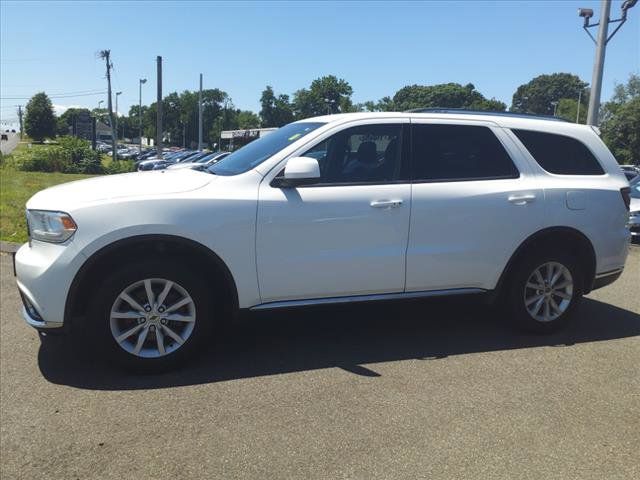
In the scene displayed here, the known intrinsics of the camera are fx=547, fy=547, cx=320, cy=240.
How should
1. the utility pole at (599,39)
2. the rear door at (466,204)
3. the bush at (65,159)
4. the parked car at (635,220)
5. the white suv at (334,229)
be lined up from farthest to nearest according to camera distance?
the bush at (65,159), the utility pole at (599,39), the parked car at (635,220), the rear door at (466,204), the white suv at (334,229)

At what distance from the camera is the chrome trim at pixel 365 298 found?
405 cm

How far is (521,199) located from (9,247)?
6790 mm

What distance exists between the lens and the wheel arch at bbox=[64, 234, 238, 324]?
3613 millimetres

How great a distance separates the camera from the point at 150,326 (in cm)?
378

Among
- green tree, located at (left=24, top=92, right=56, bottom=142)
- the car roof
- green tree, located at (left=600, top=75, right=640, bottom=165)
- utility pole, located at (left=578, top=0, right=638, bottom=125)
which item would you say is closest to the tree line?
green tree, located at (left=24, top=92, right=56, bottom=142)

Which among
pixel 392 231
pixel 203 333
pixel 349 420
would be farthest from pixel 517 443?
pixel 203 333

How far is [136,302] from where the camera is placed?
3.72 m

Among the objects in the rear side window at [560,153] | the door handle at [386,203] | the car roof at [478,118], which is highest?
the car roof at [478,118]

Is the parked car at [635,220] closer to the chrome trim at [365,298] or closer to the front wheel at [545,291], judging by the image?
the front wheel at [545,291]

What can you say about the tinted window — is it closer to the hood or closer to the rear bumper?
the rear bumper

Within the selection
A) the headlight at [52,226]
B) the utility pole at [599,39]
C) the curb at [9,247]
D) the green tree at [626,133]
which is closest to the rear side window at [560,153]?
the headlight at [52,226]

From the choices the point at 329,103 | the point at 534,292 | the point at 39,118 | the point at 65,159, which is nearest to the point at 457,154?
the point at 534,292

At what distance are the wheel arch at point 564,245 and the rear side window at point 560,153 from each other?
547mm

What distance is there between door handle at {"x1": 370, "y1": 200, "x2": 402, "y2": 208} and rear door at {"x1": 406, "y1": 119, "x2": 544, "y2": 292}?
154mm
